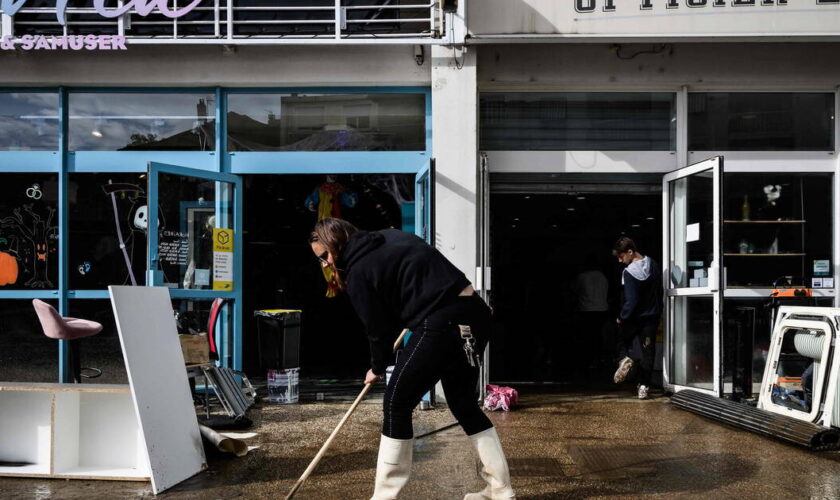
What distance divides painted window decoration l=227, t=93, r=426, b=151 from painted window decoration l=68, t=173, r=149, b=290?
1184 mm

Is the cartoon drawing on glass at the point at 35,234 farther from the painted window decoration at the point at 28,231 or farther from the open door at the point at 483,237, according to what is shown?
the open door at the point at 483,237

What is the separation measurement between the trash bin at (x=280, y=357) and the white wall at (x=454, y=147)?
1.72 meters

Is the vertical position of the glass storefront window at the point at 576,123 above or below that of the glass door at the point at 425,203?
above

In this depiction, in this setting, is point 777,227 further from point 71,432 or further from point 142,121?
point 71,432

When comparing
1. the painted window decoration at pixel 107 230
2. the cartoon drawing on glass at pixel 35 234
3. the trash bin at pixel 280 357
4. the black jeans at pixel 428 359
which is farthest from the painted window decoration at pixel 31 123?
the black jeans at pixel 428 359

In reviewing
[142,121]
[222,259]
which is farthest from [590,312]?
[142,121]

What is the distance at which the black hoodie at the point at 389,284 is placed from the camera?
4148mm

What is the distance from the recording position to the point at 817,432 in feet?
19.1

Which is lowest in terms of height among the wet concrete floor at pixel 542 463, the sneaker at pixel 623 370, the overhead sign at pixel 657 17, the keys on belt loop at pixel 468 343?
the wet concrete floor at pixel 542 463

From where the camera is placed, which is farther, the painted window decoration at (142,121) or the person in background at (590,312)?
the person in background at (590,312)

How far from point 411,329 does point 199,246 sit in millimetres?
4660

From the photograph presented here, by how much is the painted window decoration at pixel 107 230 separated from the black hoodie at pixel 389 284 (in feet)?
16.4

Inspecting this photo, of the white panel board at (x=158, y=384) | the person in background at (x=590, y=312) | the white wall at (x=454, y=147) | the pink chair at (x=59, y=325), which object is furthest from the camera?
the person in background at (x=590, y=312)

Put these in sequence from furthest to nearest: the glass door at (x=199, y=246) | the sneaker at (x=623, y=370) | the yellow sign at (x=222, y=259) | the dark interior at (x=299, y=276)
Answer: the dark interior at (x=299, y=276)
the yellow sign at (x=222, y=259)
the sneaker at (x=623, y=370)
the glass door at (x=199, y=246)
